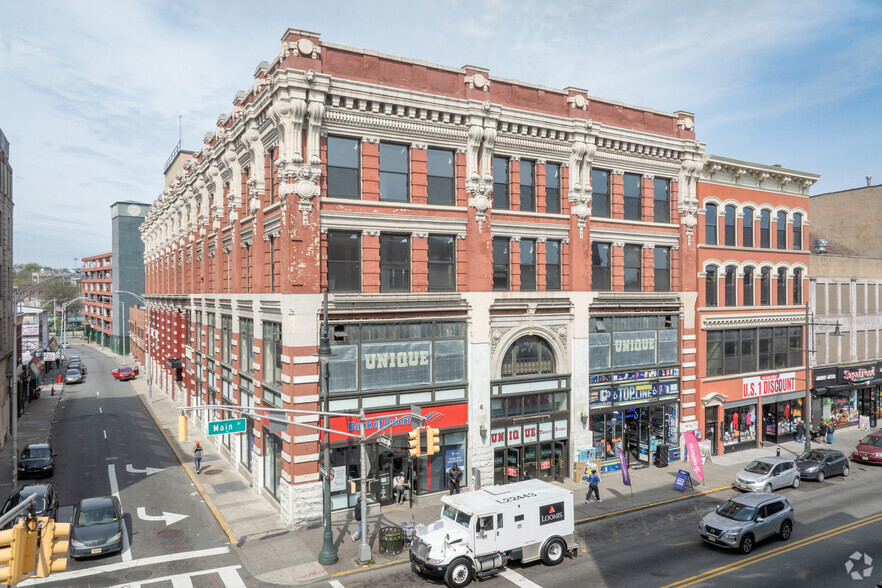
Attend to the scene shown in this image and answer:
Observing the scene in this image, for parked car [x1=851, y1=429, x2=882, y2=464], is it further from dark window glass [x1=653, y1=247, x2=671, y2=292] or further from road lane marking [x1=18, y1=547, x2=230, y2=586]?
road lane marking [x1=18, y1=547, x2=230, y2=586]

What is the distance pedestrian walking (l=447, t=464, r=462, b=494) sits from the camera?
24.8m

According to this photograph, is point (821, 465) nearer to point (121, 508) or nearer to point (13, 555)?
point (13, 555)

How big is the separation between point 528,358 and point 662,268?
35.6ft

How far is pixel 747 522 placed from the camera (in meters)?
20.0

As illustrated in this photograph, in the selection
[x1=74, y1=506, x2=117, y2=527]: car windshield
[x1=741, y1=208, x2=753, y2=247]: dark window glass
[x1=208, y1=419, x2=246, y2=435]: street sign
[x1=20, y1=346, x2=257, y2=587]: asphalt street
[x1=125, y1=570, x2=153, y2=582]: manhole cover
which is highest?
[x1=741, y1=208, x2=753, y2=247]: dark window glass

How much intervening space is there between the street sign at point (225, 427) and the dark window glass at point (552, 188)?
17.9m

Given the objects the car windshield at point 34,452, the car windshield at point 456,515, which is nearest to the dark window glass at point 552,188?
the car windshield at point 456,515

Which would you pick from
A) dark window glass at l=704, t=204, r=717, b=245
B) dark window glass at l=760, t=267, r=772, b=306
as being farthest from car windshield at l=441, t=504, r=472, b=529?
dark window glass at l=760, t=267, r=772, b=306

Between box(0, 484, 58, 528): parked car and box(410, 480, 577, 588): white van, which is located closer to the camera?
box(410, 480, 577, 588): white van

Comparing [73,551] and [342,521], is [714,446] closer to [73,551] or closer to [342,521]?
[342,521]

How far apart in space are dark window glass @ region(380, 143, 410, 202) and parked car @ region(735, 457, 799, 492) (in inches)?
817

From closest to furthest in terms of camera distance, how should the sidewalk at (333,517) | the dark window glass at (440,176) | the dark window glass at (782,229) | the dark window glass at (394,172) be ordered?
the sidewalk at (333,517) < the dark window glass at (394,172) < the dark window glass at (440,176) < the dark window glass at (782,229)

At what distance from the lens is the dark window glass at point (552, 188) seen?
94.4ft

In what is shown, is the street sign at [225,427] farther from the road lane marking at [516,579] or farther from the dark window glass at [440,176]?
the dark window glass at [440,176]
